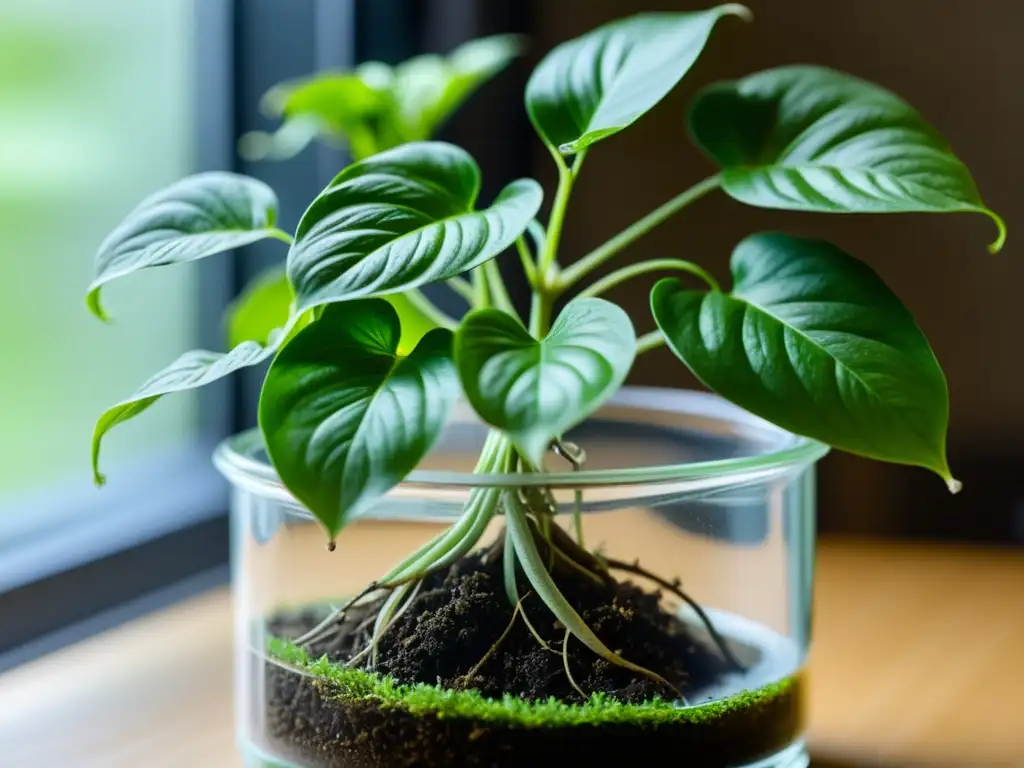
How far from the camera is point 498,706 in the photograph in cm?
57

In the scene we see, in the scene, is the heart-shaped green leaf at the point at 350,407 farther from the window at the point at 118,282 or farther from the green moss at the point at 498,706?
the window at the point at 118,282

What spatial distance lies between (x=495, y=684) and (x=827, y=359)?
0.74ft

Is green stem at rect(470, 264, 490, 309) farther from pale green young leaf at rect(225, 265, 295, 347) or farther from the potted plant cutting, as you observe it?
pale green young leaf at rect(225, 265, 295, 347)

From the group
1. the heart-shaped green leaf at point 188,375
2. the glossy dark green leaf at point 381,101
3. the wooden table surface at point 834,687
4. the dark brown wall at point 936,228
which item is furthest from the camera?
the dark brown wall at point 936,228

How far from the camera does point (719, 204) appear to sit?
4.96ft

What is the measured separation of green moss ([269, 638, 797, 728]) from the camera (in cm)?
57

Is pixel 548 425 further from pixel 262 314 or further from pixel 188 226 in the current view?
pixel 262 314

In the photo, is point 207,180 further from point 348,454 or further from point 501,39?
→ point 501,39

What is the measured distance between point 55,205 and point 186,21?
0.82ft

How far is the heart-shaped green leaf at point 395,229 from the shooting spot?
501mm

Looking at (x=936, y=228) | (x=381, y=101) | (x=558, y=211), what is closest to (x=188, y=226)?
(x=558, y=211)

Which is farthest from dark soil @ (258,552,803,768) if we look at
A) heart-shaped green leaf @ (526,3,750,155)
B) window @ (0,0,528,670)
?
window @ (0,0,528,670)

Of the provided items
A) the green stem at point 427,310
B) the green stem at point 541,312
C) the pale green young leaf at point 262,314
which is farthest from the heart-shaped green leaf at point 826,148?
the pale green young leaf at point 262,314

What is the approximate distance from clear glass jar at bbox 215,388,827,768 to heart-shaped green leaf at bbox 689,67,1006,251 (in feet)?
0.48
